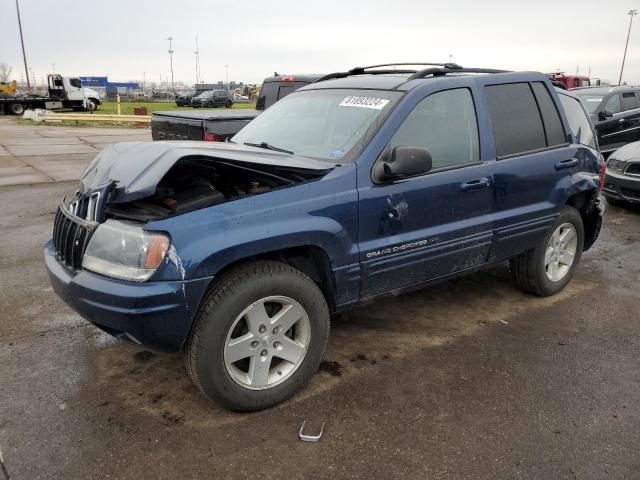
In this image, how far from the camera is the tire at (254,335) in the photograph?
2701mm

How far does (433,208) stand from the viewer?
11.3 ft

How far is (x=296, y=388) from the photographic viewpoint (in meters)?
3.07

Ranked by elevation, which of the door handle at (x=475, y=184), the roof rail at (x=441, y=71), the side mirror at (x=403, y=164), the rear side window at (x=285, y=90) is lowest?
the door handle at (x=475, y=184)

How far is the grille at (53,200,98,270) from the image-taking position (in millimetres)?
2818

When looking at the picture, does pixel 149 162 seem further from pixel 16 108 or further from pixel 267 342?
pixel 16 108

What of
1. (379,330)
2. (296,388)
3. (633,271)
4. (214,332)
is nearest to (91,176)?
(214,332)

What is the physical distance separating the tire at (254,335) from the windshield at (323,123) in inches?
34.9

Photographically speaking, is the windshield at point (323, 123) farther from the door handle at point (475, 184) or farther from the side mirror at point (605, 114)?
the side mirror at point (605, 114)

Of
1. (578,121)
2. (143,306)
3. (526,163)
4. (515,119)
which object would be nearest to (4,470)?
(143,306)

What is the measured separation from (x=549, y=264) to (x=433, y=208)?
1782mm

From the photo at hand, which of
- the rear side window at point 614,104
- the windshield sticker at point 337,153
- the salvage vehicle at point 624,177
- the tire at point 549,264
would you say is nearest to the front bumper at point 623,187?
the salvage vehicle at point 624,177

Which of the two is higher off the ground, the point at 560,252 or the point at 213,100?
the point at 213,100

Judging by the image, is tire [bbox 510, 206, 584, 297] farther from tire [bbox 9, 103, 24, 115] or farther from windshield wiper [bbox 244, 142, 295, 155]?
tire [bbox 9, 103, 24, 115]

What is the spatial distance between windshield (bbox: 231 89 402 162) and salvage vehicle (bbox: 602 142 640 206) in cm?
593
